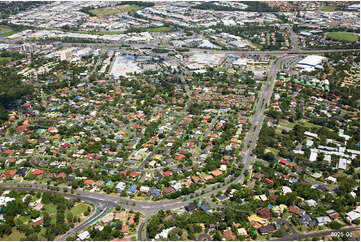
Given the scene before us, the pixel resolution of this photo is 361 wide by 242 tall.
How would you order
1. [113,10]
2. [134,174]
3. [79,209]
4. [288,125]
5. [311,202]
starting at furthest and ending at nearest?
1. [113,10]
2. [288,125]
3. [134,174]
4. [311,202]
5. [79,209]

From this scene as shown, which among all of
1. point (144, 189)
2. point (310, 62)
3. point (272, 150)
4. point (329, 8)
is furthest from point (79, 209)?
point (329, 8)

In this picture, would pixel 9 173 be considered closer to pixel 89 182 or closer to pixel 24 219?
pixel 24 219

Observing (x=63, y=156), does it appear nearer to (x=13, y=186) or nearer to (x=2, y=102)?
(x=13, y=186)

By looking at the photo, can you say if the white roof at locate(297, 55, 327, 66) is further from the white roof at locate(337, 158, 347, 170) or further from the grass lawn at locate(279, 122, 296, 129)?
the white roof at locate(337, 158, 347, 170)

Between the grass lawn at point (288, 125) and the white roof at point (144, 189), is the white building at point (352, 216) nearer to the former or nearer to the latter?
the grass lawn at point (288, 125)

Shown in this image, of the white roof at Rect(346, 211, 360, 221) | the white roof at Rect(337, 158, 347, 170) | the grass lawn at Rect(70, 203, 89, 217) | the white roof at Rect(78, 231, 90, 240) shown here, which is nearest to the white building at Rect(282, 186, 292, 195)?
the white roof at Rect(346, 211, 360, 221)

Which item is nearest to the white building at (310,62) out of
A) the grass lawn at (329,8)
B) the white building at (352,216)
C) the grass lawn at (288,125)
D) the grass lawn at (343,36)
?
the grass lawn at (343,36)

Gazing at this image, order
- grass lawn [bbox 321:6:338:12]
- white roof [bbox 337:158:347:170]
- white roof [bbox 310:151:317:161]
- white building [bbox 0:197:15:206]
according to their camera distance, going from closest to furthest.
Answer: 1. white building [bbox 0:197:15:206]
2. white roof [bbox 337:158:347:170]
3. white roof [bbox 310:151:317:161]
4. grass lawn [bbox 321:6:338:12]
